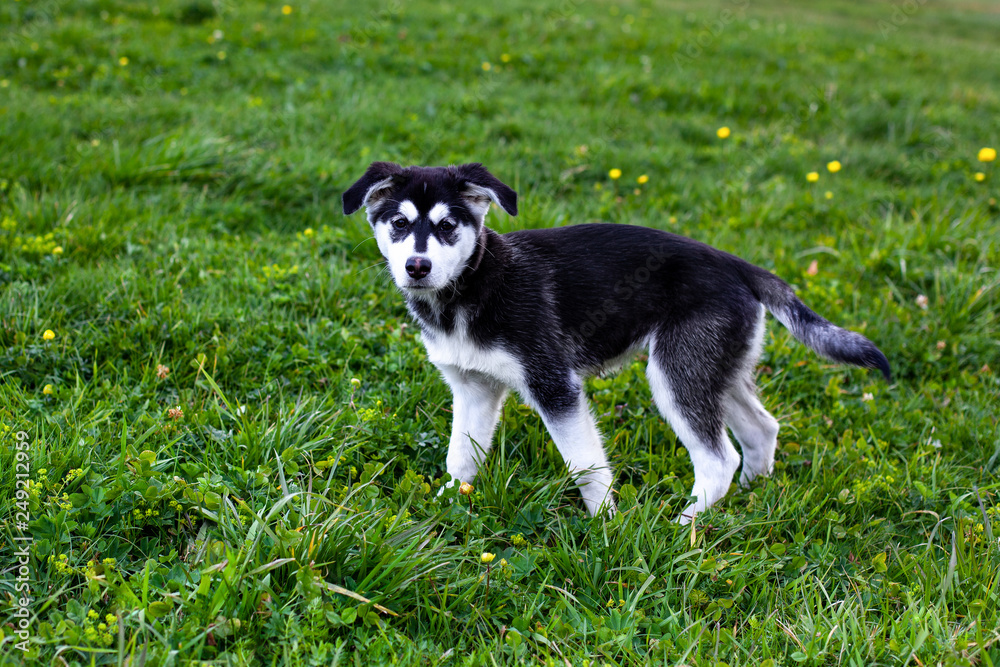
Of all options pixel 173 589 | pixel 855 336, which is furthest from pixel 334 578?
pixel 855 336

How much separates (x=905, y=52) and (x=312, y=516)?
1186 cm

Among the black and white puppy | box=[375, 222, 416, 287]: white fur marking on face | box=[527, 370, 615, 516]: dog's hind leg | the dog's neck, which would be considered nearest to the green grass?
box=[527, 370, 615, 516]: dog's hind leg

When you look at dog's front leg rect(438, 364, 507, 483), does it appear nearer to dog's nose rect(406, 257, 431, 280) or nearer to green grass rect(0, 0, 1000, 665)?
green grass rect(0, 0, 1000, 665)

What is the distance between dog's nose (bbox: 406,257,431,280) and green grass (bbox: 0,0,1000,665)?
0.89 meters

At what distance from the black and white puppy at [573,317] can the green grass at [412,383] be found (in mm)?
262

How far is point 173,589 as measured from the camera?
253 cm

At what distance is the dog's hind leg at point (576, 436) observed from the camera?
3238 millimetres

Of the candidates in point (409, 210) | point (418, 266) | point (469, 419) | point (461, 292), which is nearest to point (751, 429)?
point (469, 419)

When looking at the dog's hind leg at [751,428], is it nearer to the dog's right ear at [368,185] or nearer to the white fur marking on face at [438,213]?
the white fur marking on face at [438,213]

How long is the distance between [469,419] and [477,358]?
0.36m

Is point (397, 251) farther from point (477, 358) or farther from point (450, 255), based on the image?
point (477, 358)

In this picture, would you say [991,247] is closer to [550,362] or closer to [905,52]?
[550,362]

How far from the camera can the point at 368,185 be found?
326 cm

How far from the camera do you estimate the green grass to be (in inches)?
100.0
